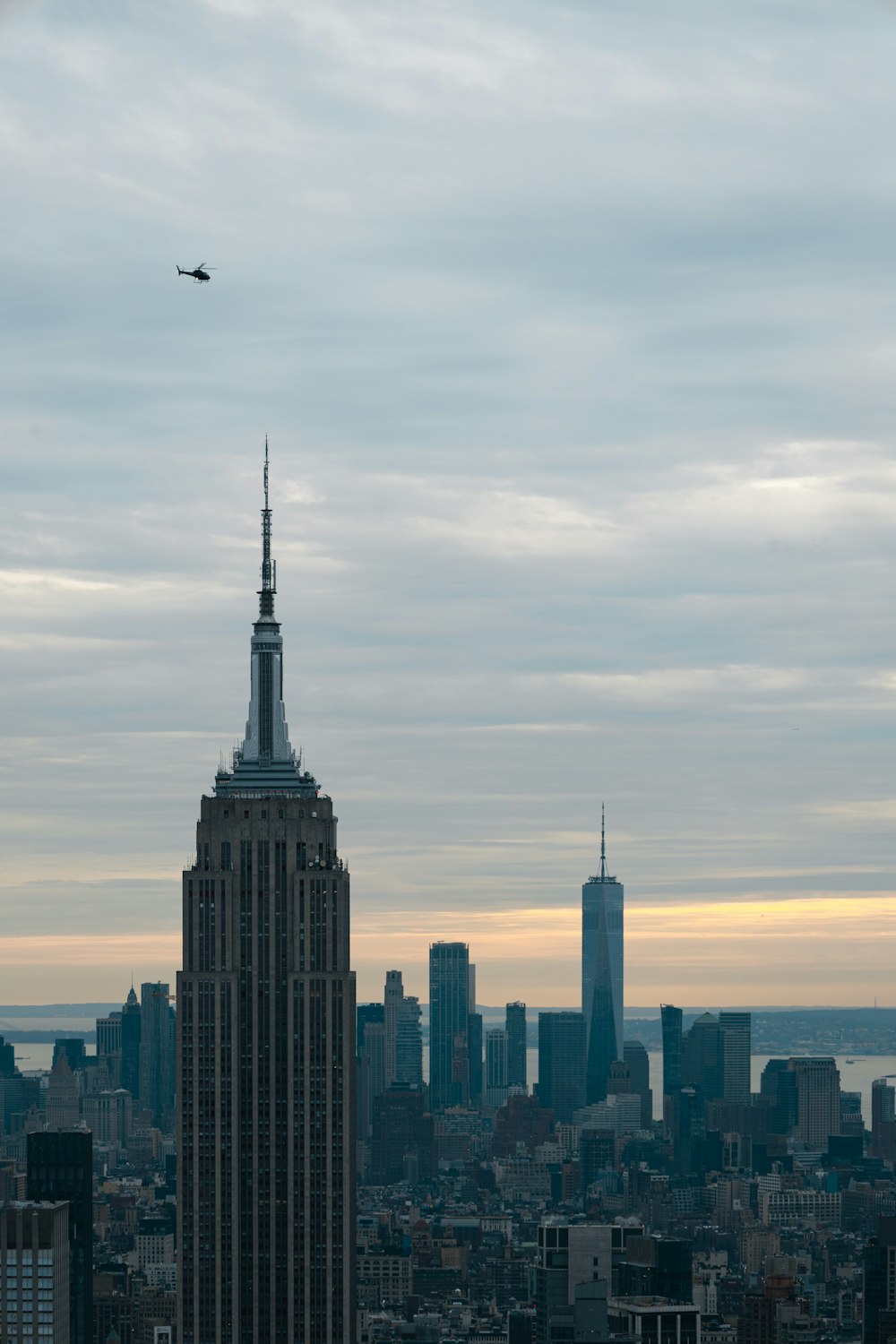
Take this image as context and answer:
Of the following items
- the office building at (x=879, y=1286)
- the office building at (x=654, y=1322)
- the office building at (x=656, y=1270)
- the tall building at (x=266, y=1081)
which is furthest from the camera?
the office building at (x=879, y=1286)

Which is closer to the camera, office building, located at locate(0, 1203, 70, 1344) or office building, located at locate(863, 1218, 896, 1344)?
office building, located at locate(0, 1203, 70, 1344)

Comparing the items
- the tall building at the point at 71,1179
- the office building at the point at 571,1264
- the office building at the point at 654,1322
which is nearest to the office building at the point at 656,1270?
the office building at the point at 571,1264

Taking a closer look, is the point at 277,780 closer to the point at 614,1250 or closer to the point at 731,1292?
the point at 614,1250

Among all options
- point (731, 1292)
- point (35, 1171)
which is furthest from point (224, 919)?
point (731, 1292)

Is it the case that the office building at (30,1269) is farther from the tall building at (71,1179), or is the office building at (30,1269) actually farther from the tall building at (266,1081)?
the tall building at (71,1179)

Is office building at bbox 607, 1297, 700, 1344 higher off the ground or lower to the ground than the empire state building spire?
lower

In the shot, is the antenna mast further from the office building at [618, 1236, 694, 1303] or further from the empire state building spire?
the office building at [618, 1236, 694, 1303]

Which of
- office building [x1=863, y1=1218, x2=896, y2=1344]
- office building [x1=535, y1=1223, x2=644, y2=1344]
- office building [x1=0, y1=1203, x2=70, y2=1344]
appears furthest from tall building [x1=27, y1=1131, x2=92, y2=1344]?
office building [x1=863, y1=1218, x2=896, y2=1344]
